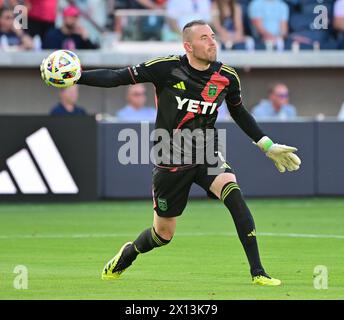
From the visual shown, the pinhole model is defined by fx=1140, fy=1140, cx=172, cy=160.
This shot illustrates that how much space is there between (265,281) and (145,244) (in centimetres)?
128

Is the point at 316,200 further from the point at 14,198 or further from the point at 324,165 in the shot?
the point at 14,198

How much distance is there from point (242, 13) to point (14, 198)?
6.67 meters

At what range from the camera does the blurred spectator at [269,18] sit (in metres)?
22.6

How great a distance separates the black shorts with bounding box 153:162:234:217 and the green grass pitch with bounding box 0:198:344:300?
689mm

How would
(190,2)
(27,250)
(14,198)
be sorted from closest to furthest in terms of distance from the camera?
(27,250) < (14,198) < (190,2)

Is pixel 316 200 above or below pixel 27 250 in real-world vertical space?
below

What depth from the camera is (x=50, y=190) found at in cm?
1908

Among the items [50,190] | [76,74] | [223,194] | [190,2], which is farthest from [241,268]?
[190,2]

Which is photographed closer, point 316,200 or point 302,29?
point 316,200

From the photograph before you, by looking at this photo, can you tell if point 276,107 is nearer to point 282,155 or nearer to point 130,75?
point 282,155
